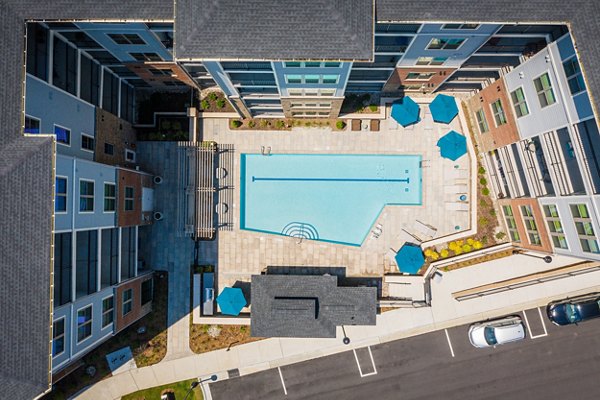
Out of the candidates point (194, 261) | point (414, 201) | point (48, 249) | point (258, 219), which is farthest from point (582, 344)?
point (48, 249)

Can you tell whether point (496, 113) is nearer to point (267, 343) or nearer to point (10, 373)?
point (267, 343)

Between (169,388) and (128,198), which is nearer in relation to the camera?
(128,198)

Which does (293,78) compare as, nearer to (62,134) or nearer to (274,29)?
(274,29)

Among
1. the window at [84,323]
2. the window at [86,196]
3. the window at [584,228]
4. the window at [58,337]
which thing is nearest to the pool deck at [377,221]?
the window at [584,228]

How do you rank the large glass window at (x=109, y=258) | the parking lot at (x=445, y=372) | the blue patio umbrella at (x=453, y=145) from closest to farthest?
the large glass window at (x=109, y=258) < the blue patio umbrella at (x=453, y=145) < the parking lot at (x=445, y=372)

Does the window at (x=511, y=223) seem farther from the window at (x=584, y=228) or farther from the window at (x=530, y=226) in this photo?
the window at (x=584, y=228)

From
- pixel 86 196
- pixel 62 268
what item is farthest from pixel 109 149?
pixel 62 268
